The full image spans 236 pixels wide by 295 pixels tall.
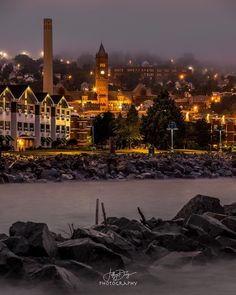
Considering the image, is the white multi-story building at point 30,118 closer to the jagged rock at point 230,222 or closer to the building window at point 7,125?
the building window at point 7,125

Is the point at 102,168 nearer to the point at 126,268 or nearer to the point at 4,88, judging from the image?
the point at 126,268

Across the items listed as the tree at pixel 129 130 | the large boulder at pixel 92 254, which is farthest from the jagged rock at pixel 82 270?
the tree at pixel 129 130

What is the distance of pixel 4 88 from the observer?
240 ft

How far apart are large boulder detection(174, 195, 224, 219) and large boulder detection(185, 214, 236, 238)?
1.25 meters

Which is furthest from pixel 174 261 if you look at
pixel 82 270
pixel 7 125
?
pixel 7 125

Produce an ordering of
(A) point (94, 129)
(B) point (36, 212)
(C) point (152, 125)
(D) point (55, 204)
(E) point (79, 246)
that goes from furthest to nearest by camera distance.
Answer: (A) point (94, 129) < (C) point (152, 125) < (D) point (55, 204) < (B) point (36, 212) < (E) point (79, 246)

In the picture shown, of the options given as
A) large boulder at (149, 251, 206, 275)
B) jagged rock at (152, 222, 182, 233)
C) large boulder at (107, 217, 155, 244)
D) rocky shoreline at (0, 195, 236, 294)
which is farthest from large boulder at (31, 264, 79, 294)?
jagged rock at (152, 222, 182, 233)

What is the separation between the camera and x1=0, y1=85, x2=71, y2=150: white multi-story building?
72.9 m

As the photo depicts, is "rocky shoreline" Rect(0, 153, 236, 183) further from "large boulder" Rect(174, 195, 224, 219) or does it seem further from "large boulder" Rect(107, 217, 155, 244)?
"large boulder" Rect(107, 217, 155, 244)

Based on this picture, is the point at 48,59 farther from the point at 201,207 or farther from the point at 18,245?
the point at 18,245

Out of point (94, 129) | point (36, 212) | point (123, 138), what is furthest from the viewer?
point (94, 129)

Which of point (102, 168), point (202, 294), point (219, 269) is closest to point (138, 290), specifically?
point (202, 294)

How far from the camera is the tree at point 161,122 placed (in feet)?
188

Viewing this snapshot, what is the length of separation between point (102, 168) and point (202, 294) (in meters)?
21.8
